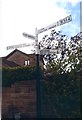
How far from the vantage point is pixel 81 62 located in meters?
12.5

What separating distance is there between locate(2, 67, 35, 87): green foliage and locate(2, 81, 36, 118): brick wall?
42cm

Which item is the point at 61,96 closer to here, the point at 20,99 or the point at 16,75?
the point at 20,99

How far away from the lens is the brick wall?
504 inches

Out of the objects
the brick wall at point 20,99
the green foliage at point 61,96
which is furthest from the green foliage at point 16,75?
the green foliage at point 61,96

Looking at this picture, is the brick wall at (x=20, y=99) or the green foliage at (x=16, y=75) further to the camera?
the green foliage at (x=16, y=75)

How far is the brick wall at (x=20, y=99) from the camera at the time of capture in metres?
12.8

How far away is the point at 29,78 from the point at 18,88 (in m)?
0.61

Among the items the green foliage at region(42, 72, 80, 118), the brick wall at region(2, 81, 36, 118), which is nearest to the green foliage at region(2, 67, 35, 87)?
the brick wall at region(2, 81, 36, 118)

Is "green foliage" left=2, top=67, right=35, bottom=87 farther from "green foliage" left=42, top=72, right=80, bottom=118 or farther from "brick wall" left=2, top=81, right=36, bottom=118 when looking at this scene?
"green foliage" left=42, top=72, right=80, bottom=118

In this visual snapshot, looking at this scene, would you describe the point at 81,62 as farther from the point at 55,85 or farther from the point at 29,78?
the point at 29,78

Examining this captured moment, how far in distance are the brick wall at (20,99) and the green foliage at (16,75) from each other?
1.38ft

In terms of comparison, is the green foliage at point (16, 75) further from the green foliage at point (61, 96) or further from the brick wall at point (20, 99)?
the green foliage at point (61, 96)

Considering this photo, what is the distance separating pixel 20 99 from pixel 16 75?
1182mm

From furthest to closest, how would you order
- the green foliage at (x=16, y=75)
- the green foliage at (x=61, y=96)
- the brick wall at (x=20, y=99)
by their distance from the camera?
the green foliage at (x=16, y=75) < the brick wall at (x=20, y=99) < the green foliage at (x=61, y=96)
